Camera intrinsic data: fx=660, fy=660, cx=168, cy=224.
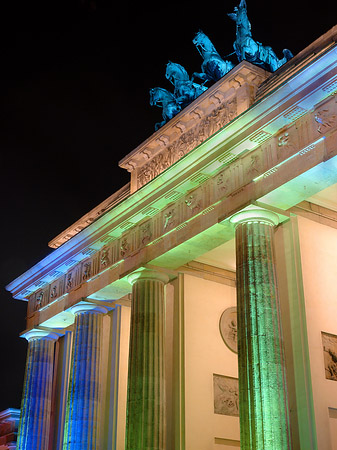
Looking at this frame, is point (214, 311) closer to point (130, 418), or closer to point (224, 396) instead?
point (224, 396)

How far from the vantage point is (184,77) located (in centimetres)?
2433

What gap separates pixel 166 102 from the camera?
2447 cm

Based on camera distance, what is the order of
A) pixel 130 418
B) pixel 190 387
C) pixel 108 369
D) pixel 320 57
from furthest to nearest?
pixel 108 369 → pixel 190 387 → pixel 130 418 → pixel 320 57

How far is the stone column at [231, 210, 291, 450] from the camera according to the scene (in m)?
16.1

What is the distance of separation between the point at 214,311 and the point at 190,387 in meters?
3.17

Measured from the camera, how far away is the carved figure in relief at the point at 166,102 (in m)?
24.1

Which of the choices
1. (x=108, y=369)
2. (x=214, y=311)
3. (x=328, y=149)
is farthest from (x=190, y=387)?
(x=328, y=149)

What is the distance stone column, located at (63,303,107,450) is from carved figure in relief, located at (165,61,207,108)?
8589 mm

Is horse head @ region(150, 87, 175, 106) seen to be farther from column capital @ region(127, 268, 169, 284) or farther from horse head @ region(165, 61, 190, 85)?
column capital @ region(127, 268, 169, 284)

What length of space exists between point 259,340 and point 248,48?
10324mm

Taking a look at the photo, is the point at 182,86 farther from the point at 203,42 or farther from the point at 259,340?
the point at 259,340

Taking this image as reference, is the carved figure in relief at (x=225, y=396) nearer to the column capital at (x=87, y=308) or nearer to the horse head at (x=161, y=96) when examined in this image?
the column capital at (x=87, y=308)

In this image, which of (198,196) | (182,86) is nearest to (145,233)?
(198,196)

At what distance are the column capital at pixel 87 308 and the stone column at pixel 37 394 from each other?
3.86m
